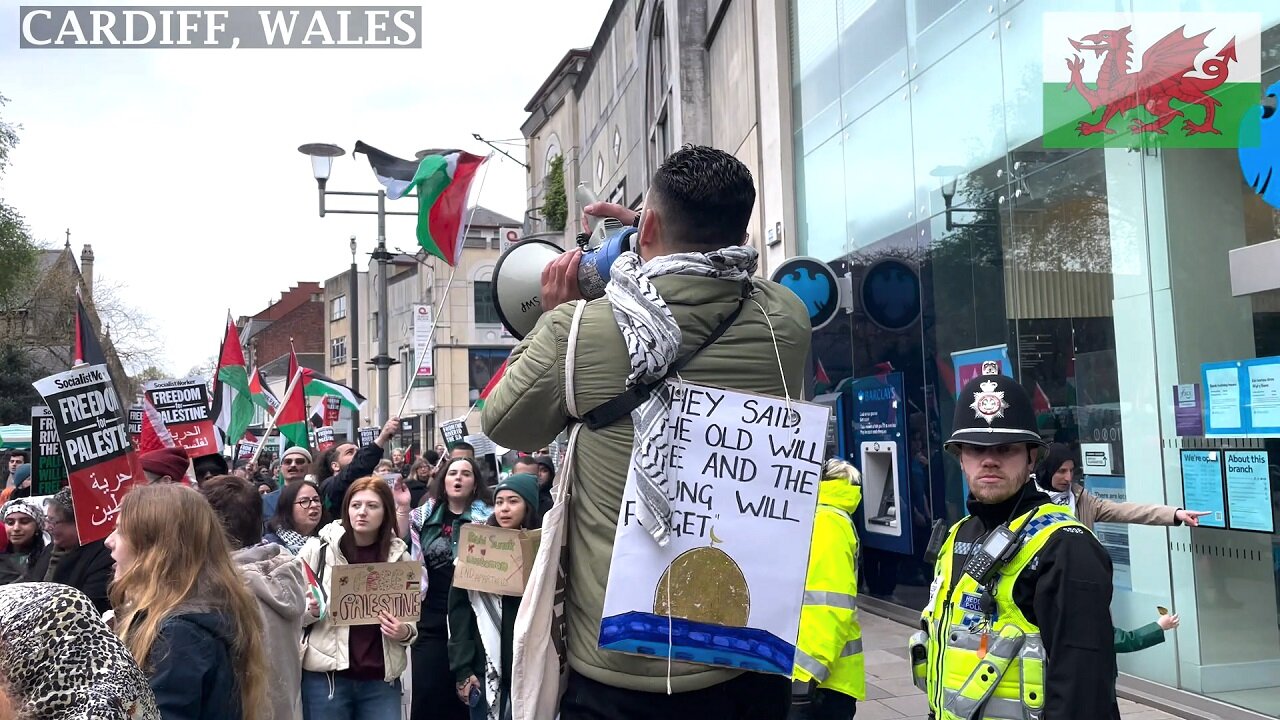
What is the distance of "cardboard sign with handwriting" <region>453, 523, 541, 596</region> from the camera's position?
5.35 m

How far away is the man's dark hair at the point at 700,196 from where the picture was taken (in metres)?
2.45

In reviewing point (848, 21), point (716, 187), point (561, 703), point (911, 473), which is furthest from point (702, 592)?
point (848, 21)

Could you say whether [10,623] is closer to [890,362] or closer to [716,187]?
[716,187]

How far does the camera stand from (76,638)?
1.70 meters

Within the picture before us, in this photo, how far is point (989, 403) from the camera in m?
3.27

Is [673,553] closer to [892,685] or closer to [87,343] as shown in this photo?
[892,685]

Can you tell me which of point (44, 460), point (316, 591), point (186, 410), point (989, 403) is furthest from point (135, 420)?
point (989, 403)

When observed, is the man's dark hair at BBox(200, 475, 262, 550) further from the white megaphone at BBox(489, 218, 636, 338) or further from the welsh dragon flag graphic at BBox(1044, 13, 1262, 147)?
the welsh dragon flag graphic at BBox(1044, 13, 1262, 147)

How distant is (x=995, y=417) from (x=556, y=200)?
3459 cm

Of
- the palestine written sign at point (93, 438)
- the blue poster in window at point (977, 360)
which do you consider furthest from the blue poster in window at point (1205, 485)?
the palestine written sign at point (93, 438)

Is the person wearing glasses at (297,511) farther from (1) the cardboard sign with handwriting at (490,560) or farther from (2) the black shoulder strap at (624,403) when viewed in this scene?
(2) the black shoulder strap at (624,403)

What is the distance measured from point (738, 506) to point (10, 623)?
137 centimetres

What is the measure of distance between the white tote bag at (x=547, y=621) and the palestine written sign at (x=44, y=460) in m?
6.45

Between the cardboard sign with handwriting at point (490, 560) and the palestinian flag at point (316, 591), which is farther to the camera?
the palestinian flag at point (316, 591)
